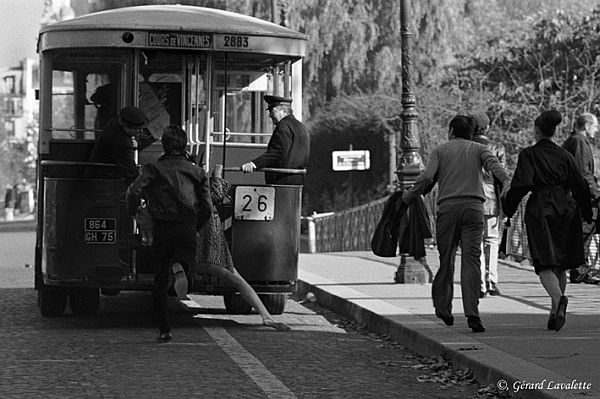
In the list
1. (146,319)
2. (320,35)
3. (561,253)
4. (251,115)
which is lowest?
(146,319)

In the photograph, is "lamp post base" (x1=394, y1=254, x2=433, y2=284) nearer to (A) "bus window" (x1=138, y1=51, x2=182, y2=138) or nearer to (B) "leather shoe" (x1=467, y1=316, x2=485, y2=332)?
(A) "bus window" (x1=138, y1=51, x2=182, y2=138)

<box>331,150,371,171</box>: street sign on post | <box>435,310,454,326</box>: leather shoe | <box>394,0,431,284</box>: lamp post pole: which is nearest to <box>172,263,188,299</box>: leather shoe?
<box>435,310,454,326</box>: leather shoe

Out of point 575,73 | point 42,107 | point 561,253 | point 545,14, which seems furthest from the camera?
point 545,14

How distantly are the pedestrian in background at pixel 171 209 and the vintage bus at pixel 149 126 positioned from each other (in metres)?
1.46

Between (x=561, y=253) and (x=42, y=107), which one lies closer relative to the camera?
(x=561, y=253)

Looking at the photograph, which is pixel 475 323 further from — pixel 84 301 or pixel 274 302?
pixel 84 301

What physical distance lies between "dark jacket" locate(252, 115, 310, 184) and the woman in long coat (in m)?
2.64

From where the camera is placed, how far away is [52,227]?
43.2 feet

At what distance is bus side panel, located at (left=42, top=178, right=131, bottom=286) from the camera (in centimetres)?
1304

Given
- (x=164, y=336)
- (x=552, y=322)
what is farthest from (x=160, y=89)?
(x=552, y=322)

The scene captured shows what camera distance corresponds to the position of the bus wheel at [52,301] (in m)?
13.9

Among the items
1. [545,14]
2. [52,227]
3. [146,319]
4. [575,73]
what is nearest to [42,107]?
[52,227]

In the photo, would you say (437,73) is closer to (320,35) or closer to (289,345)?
(320,35)

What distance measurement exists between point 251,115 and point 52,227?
9.62ft
